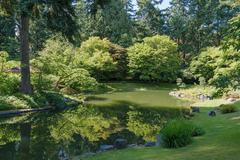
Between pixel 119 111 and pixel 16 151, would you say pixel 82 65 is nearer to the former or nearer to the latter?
pixel 119 111

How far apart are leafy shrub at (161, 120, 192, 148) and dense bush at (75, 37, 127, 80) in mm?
32228

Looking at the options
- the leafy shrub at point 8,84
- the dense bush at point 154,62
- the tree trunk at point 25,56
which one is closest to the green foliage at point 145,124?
the tree trunk at point 25,56

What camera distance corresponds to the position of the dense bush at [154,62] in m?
45.8

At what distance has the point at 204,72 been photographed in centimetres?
4044

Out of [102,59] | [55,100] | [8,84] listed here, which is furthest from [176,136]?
[102,59]

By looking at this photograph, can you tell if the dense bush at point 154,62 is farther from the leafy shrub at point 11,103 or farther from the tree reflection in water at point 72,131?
the leafy shrub at point 11,103

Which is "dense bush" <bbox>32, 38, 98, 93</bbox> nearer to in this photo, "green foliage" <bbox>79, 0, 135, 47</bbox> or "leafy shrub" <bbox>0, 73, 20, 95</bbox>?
"leafy shrub" <bbox>0, 73, 20, 95</bbox>

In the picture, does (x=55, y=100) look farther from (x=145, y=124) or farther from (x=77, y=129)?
(x=145, y=124)

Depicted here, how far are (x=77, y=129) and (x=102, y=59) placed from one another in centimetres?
2795

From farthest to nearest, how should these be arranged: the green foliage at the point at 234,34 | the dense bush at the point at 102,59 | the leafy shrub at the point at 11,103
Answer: the dense bush at the point at 102,59
the leafy shrub at the point at 11,103
the green foliage at the point at 234,34

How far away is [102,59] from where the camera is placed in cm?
4425

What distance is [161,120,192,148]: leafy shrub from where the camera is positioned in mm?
10203

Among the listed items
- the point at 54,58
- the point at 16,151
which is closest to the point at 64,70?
the point at 54,58

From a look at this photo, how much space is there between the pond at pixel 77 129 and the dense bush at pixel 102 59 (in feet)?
62.7
